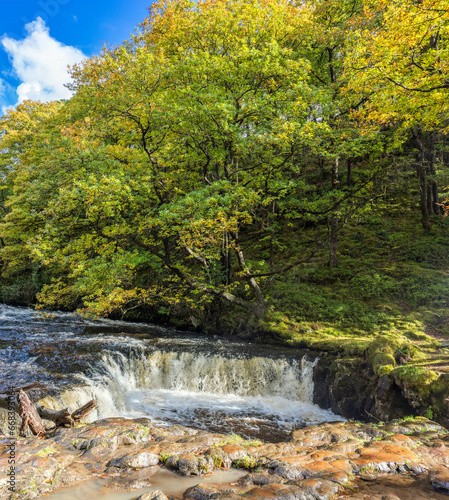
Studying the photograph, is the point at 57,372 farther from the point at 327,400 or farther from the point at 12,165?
the point at 12,165

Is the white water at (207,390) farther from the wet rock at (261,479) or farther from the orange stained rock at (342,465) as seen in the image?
the wet rock at (261,479)

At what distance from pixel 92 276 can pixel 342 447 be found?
791cm

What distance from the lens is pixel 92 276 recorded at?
935 cm

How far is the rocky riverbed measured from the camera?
3.29 metres

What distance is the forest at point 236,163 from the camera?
9.30 metres

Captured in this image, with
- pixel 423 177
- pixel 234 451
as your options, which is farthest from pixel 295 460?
pixel 423 177


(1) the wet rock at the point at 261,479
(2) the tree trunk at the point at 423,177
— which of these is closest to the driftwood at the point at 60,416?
(1) the wet rock at the point at 261,479

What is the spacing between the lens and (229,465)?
4.02 m

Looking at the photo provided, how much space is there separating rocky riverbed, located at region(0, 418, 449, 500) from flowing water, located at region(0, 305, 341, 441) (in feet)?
7.83

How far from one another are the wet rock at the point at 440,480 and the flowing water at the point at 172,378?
3.86m

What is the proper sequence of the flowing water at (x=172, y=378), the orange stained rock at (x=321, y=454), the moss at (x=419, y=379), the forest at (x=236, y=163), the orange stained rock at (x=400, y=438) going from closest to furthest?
the orange stained rock at (x=321, y=454) < the orange stained rock at (x=400, y=438) < the moss at (x=419, y=379) < the flowing water at (x=172, y=378) < the forest at (x=236, y=163)

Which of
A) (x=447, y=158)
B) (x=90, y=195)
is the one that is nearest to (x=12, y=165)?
(x=90, y=195)

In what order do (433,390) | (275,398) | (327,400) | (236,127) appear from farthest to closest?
(236,127), (275,398), (327,400), (433,390)

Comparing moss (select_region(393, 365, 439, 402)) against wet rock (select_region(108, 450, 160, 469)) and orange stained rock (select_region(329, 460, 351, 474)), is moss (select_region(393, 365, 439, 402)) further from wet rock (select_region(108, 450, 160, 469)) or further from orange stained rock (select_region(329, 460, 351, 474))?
wet rock (select_region(108, 450, 160, 469))
